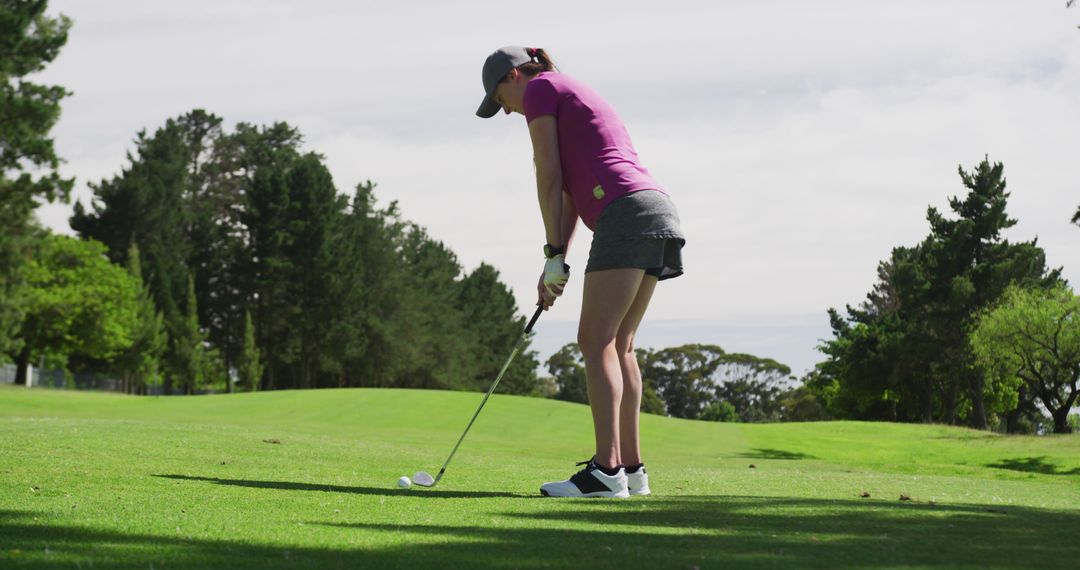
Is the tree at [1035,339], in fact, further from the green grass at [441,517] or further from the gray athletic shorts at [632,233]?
the gray athletic shorts at [632,233]

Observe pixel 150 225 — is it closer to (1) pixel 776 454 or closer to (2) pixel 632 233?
(1) pixel 776 454

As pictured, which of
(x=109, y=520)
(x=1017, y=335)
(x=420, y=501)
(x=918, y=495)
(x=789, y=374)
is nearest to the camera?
(x=109, y=520)

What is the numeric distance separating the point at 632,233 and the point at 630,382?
39.7 inches

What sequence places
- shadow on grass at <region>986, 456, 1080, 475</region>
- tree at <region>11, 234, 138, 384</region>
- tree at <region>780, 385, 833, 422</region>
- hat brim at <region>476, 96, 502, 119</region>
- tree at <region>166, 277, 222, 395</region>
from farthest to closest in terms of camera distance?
tree at <region>780, 385, 833, 422</region>, tree at <region>166, 277, 222, 395</region>, tree at <region>11, 234, 138, 384</region>, shadow on grass at <region>986, 456, 1080, 475</region>, hat brim at <region>476, 96, 502, 119</region>

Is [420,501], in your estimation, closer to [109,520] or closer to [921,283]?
[109,520]

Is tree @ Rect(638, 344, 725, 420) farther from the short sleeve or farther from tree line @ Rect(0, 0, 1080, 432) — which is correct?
the short sleeve

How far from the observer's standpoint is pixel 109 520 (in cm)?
436

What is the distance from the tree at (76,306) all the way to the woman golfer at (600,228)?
195 feet

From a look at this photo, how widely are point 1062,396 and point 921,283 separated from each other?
11.4 m

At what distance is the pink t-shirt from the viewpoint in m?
6.06

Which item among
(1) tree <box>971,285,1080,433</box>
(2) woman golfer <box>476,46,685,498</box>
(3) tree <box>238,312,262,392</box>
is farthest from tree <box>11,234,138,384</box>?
(2) woman golfer <box>476,46,685,498</box>

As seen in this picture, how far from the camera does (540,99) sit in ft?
20.2

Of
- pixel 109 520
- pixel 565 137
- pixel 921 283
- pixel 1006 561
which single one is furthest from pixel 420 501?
pixel 921 283

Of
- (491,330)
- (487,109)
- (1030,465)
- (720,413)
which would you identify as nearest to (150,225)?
(491,330)
